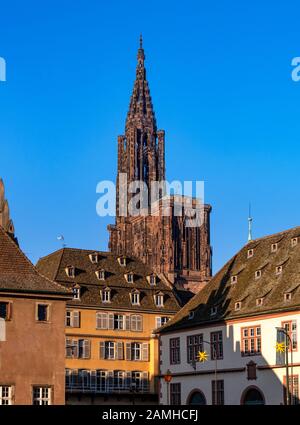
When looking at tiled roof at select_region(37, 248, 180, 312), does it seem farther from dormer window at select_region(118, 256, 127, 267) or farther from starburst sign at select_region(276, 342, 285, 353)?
starburst sign at select_region(276, 342, 285, 353)

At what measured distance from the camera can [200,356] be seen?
6138cm

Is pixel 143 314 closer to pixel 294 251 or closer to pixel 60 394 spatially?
pixel 294 251

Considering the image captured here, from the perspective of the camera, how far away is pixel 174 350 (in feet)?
220

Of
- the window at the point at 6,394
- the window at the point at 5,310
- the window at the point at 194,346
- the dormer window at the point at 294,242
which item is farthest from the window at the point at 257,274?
the window at the point at 6,394

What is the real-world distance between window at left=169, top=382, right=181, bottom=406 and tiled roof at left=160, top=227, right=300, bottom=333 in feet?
14.8

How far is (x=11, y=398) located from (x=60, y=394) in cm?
273

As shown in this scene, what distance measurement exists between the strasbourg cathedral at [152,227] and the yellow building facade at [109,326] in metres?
35.4

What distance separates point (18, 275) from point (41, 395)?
649cm

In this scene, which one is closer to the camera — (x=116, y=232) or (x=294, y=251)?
(x=294, y=251)

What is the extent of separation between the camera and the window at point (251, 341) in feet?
188

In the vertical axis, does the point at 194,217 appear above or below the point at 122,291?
above

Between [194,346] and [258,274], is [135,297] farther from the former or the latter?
[258,274]
